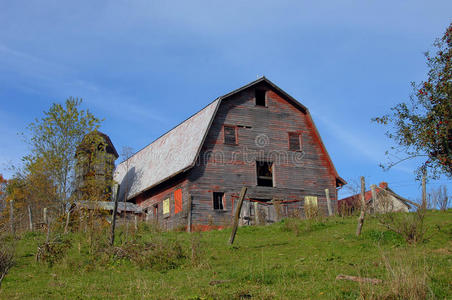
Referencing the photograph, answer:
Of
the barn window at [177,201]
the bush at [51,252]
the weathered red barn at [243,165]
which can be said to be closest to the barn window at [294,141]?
the weathered red barn at [243,165]

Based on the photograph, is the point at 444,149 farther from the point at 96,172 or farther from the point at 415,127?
the point at 96,172

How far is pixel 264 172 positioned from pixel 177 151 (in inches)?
220

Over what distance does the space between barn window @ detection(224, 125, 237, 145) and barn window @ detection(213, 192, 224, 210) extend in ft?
10.1

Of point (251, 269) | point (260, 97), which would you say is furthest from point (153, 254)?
point (260, 97)

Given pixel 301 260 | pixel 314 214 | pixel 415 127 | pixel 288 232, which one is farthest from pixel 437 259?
pixel 314 214

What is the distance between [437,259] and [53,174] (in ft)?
90.5

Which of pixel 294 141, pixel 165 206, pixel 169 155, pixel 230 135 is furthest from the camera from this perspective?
pixel 169 155

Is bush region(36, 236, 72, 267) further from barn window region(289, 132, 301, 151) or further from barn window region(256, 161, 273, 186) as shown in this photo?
barn window region(289, 132, 301, 151)

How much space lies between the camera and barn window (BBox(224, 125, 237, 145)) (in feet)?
92.2

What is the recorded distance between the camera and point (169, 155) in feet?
99.2

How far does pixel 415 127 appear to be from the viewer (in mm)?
→ 17203

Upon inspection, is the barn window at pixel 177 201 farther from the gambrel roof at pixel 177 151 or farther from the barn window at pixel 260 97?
the barn window at pixel 260 97

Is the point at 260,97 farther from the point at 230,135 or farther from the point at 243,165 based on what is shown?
the point at 243,165

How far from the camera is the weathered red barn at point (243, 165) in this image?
2642cm
